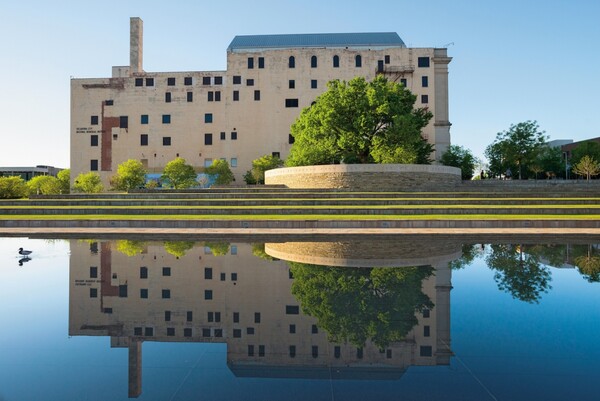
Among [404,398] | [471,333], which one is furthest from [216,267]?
[404,398]

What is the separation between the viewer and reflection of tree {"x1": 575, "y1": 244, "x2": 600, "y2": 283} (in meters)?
9.80

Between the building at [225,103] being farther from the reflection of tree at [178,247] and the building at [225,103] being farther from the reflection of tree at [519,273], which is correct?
the reflection of tree at [519,273]

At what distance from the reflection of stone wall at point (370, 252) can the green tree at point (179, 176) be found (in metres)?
42.5

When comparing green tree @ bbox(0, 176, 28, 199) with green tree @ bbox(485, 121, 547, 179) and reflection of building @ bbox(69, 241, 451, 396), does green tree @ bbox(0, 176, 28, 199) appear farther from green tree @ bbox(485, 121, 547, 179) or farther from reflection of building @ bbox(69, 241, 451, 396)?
green tree @ bbox(485, 121, 547, 179)

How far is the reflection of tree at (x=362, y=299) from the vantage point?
5953 mm

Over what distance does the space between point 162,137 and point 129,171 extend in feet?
39.5

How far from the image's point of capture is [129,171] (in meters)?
54.6

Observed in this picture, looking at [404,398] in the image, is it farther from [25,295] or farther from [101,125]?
[101,125]

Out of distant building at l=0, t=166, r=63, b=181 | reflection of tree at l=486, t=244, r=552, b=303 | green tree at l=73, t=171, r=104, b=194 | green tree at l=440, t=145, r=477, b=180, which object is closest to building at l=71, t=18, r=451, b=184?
green tree at l=440, t=145, r=477, b=180

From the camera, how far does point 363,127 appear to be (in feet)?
139

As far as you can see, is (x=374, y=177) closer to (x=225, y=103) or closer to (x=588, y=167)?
(x=225, y=103)

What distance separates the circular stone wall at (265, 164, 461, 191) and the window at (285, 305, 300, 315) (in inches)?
1199

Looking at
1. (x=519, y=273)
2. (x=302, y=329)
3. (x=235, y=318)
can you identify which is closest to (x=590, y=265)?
(x=519, y=273)

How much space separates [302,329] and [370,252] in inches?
280
